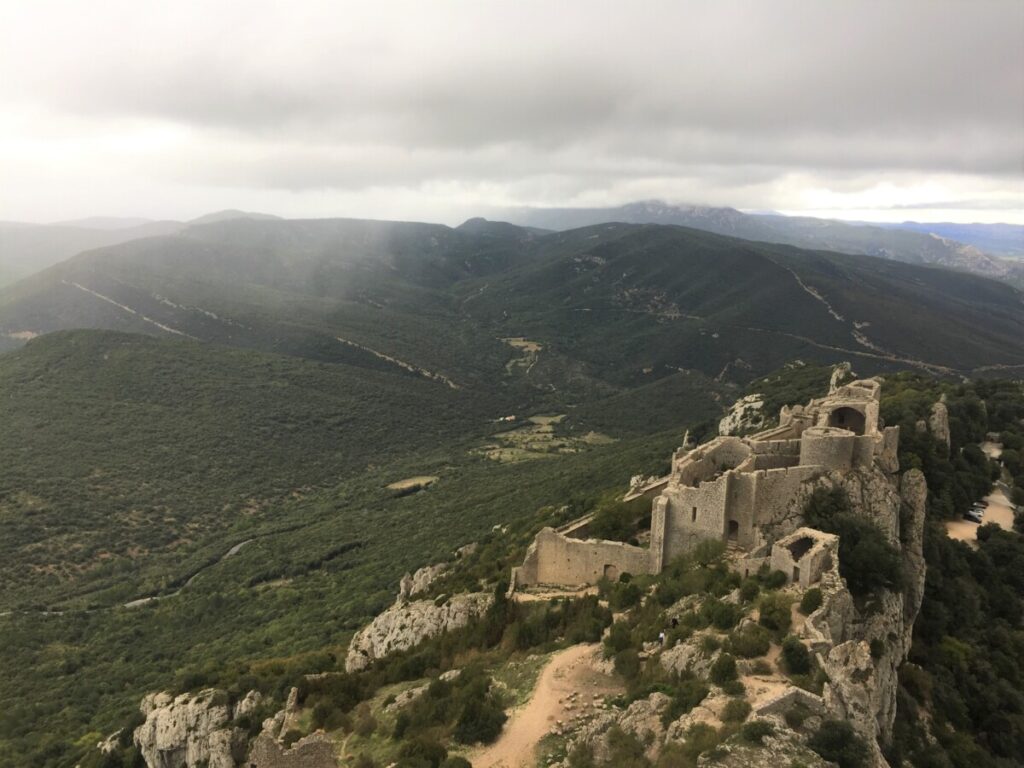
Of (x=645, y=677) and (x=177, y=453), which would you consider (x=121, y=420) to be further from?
(x=645, y=677)

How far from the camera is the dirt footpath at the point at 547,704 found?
1952cm

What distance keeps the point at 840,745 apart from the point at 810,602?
535 cm

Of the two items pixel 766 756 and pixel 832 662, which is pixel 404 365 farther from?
pixel 766 756

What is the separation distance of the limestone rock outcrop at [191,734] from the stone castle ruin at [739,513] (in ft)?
42.4

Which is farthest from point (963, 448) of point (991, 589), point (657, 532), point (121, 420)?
point (121, 420)

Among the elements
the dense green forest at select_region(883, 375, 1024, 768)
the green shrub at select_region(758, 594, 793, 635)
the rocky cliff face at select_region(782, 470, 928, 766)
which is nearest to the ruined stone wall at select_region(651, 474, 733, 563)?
the rocky cliff face at select_region(782, 470, 928, 766)

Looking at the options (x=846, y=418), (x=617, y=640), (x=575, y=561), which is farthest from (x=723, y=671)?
(x=846, y=418)

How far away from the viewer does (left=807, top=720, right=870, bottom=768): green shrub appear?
15.4 meters

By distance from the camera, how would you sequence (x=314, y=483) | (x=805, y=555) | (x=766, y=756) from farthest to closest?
(x=314, y=483) < (x=805, y=555) < (x=766, y=756)

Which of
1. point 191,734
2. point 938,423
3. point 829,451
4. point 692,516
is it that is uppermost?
point 829,451

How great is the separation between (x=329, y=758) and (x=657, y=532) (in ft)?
46.0

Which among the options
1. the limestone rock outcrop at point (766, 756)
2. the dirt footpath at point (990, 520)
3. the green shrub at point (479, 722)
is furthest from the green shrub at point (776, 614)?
the dirt footpath at point (990, 520)

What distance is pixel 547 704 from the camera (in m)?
21.0

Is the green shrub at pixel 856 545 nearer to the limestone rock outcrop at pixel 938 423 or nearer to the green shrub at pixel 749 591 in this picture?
the green shrub at pixel 749 591
